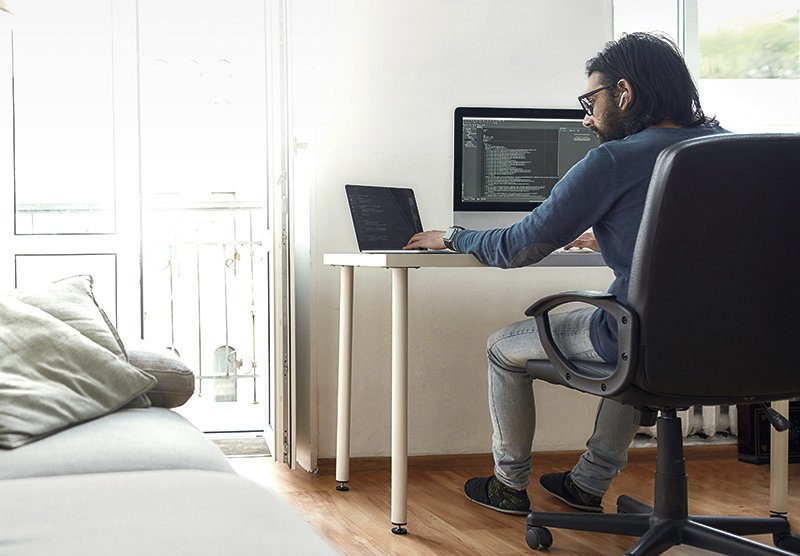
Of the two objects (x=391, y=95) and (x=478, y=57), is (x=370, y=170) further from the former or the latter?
(x=478, y=57)

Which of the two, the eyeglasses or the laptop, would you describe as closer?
the eyeglasses

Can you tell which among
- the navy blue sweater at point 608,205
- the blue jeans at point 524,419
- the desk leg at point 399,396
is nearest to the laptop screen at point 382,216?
the desk leg at point 399,396

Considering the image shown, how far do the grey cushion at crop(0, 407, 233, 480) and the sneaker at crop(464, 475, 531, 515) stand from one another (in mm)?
1217

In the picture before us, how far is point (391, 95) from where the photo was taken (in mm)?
3254

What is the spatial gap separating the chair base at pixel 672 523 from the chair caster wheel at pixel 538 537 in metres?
0.03

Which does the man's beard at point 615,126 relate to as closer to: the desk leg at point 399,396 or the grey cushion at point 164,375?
the desk leg at point 399,396

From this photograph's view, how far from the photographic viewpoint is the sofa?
954mm

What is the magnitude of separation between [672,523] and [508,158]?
1277 mm

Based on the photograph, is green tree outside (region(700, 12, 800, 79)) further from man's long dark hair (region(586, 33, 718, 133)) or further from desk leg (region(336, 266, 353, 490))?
desk leg (region(336, 266, 353, 490))

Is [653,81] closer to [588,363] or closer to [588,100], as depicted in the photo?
[588,100]

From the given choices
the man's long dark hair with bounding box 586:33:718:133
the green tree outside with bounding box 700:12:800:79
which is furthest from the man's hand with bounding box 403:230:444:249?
the green tree outside with bounding box 700:12:800:79

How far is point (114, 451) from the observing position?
1.50 meters

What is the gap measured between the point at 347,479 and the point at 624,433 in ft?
2.79

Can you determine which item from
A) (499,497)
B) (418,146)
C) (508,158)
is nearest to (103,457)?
(499,497)
